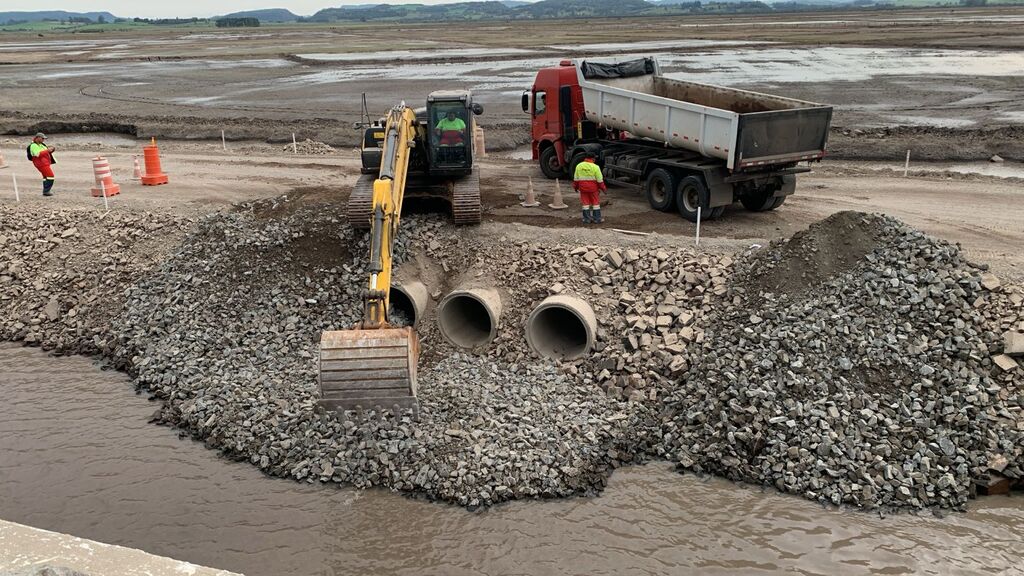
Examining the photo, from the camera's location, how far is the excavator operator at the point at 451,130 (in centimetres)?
1494

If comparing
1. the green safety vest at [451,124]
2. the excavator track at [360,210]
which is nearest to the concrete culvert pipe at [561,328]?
the excavator track at [360,210]

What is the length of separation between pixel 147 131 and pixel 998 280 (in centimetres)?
2833

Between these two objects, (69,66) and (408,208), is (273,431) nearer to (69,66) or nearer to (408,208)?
(408,208)

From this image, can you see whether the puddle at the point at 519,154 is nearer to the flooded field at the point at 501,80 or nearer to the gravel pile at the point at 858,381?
the flooded field at the point at 501,80

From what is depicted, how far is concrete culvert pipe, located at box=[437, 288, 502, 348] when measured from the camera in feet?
41.0

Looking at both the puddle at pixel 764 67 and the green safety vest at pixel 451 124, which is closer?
the green safety vest at pixel 451 124

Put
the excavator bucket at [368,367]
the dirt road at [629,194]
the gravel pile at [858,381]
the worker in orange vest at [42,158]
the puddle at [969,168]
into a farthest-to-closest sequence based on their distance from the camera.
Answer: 1. the puddle at [969,168]
2. the worker in orange vest at [42,158]
3. the dirt road at [629,194]
4. the excavator bucket at [368,367]
5. the gravel pile at [858,381]

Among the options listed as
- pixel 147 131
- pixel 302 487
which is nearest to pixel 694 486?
pixel 302 487

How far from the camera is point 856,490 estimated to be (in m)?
9.30

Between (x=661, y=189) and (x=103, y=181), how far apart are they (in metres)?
12.6

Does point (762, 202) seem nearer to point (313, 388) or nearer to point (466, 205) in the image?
point (466, 205)

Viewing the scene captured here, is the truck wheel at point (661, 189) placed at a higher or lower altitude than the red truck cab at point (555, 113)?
lower

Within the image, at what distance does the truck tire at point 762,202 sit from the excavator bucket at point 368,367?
29.9 ft

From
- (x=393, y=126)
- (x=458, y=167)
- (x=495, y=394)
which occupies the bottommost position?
(x=495, y=394)
